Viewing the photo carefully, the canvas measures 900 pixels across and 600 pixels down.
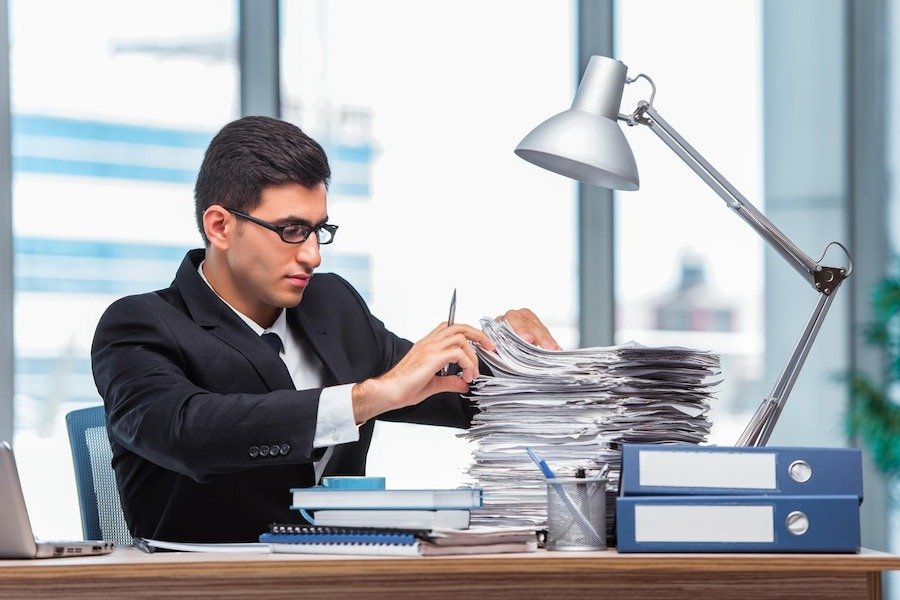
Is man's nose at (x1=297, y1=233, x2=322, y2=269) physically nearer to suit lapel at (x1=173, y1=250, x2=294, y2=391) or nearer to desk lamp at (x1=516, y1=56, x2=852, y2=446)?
suit lapel at (x1=173, y1=250, x2=294, y2=391)

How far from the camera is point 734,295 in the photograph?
4168 millimetres

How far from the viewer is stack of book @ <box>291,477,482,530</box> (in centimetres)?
137

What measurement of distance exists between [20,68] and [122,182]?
0.51 meters

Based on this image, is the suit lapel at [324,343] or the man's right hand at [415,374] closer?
the man's right hand at [415,374]

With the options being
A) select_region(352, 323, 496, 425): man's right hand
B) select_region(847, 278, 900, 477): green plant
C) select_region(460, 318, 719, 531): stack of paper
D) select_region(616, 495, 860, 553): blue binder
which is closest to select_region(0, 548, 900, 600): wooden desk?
select_region(616, 495, 860, 553): blue binder

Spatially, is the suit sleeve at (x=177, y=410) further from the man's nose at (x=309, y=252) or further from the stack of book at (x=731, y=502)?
the stack of book at (x=731, y=502)

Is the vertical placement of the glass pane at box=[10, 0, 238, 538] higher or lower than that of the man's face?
higher

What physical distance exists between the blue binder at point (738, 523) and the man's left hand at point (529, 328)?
496mm

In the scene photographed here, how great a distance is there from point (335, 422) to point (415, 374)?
13 centimetres

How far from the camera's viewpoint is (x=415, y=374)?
5.05ft

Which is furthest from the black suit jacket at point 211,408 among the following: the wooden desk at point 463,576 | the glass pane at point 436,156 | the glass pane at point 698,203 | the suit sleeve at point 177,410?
the glass pane at point 698,203

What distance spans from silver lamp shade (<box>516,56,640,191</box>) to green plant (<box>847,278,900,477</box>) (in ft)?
8.05

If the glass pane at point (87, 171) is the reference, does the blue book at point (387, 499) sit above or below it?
below

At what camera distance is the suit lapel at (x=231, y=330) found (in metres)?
1.91
